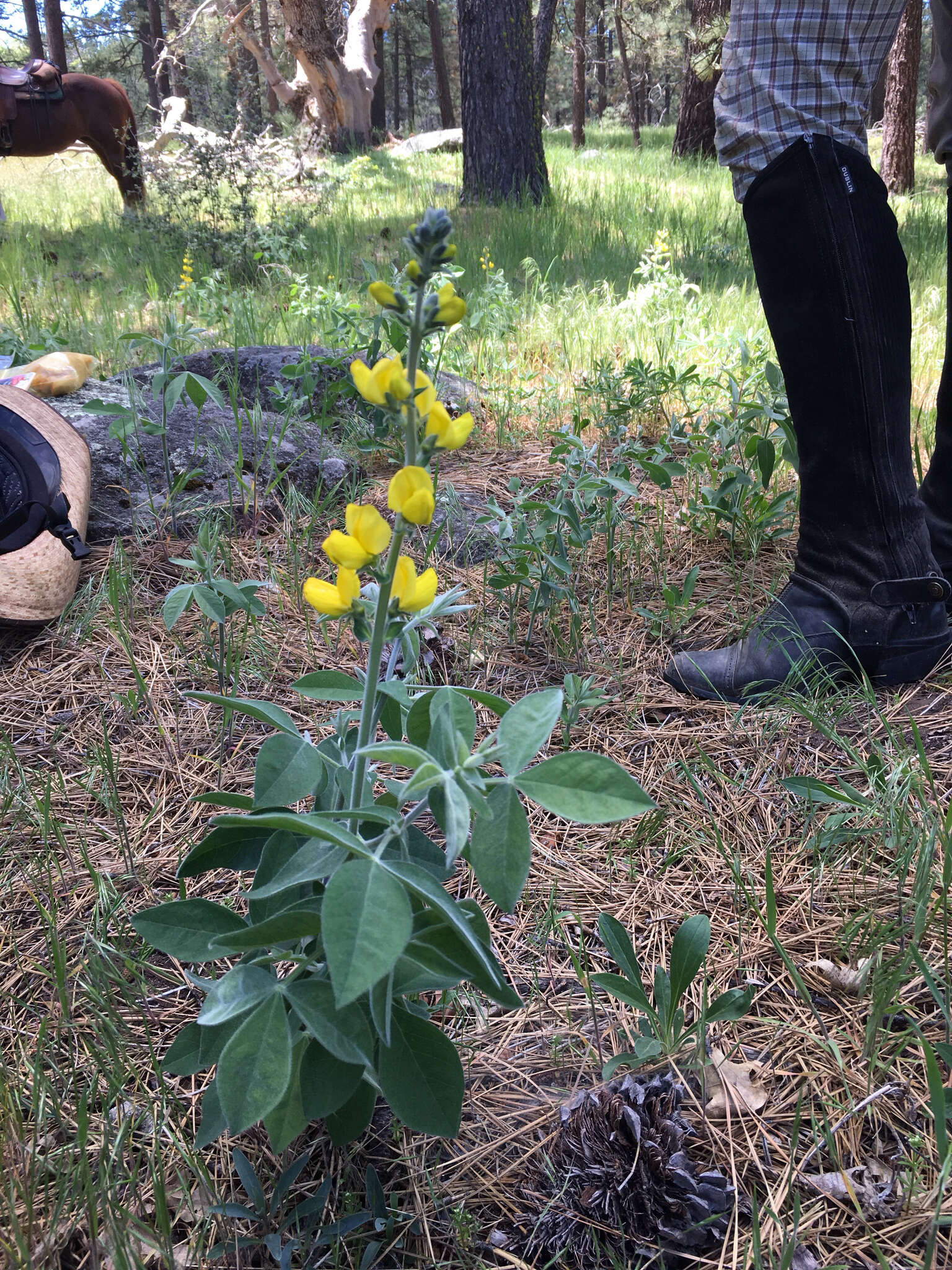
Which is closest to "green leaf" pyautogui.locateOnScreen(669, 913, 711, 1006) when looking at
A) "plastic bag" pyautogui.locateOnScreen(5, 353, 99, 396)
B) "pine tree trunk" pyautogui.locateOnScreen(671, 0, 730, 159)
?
"plastic bag" pyautogui.locateOnScreen(5, 353, 99, 396)

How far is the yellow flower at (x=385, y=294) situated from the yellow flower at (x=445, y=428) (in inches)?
3.6

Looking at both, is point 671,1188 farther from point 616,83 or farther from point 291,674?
point 616,83

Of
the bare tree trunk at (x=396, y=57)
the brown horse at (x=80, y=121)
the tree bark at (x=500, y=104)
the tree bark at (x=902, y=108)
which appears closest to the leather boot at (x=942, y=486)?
the tree bark at (x=500, y=104)

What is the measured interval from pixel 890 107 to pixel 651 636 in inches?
335

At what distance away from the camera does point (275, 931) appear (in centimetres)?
70

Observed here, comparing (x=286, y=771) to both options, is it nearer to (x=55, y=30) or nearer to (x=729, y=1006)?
(x=729, y=1006)

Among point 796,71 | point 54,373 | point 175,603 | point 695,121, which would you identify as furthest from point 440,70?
point 175,603

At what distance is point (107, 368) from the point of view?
302cm

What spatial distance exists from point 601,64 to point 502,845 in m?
38.4

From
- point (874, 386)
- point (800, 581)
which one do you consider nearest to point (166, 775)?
point (800, 581)

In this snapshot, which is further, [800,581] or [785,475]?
[785,475]

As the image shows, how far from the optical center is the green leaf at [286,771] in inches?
30.9

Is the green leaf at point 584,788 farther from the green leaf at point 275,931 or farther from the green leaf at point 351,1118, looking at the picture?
the green leaf at point 351,1118

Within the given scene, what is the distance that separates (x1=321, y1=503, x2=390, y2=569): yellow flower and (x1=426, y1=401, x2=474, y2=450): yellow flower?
0.27ft
